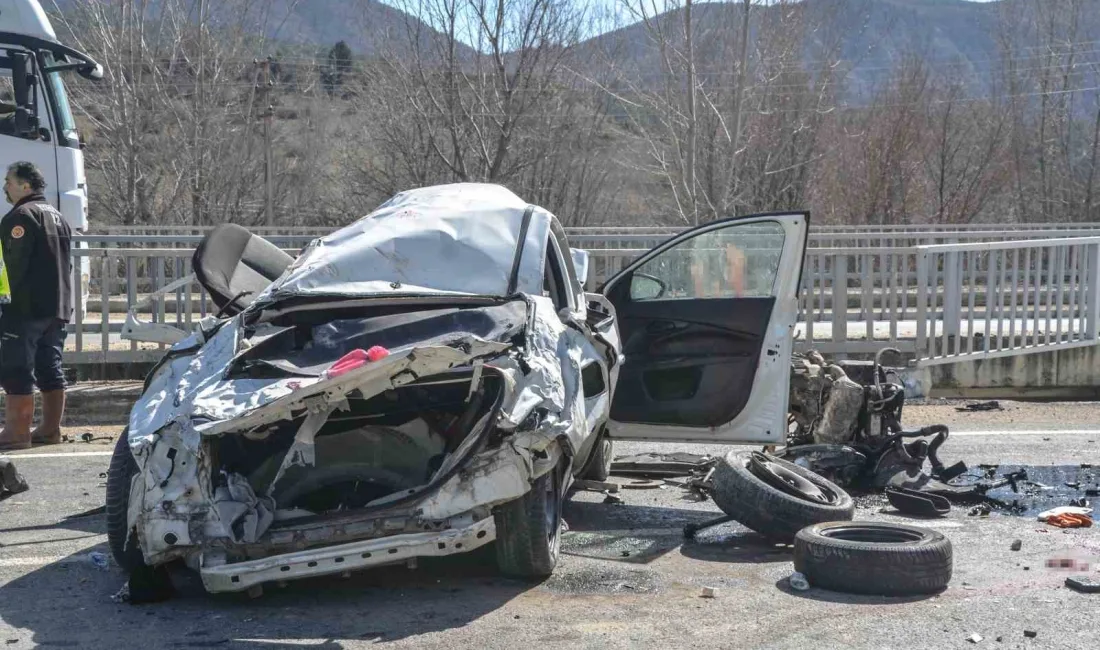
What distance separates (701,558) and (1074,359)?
792 cm

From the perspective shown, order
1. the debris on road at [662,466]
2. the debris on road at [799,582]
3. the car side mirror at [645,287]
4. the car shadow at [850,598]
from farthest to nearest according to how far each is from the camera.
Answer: the debris on road at [662,466] < the car side mirror at [645,287] < the debris on road at [799,582] < the car shadow at [850,598]

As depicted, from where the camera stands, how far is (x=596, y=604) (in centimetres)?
500

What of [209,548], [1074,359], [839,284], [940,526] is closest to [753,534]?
[940,526]

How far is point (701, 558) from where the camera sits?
19.2 feet

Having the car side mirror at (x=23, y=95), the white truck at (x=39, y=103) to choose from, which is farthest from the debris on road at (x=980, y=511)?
the car side mirror at (x=23, y=95)

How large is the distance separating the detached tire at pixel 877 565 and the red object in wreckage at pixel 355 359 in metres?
2.08

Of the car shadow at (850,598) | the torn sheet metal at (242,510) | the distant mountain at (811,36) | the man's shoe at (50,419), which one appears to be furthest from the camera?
the distant mountain at (811,36)

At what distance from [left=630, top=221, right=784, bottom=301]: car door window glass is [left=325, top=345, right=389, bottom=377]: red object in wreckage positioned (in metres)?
2.88

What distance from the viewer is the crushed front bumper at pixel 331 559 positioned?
4.57 m

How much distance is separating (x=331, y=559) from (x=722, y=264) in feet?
11.1

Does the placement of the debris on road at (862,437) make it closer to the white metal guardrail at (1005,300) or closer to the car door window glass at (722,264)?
the car door window glass at (722,264)

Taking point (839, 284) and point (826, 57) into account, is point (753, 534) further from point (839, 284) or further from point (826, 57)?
point (826, 57)

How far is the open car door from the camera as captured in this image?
22.9ft

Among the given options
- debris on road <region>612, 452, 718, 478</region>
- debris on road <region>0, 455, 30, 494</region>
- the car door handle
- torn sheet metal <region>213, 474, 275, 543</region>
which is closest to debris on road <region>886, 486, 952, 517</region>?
debris on road <region>612, 452, 718, 478</region>
